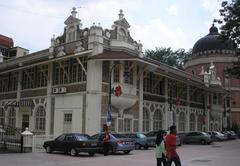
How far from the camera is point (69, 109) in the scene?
35312 mm

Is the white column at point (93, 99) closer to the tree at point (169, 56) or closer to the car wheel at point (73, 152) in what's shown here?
the car wheel at point (73, 152)

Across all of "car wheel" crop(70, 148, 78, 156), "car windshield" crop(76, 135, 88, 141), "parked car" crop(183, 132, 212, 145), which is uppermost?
"car windshield" crop(76, 135, 88, 141)

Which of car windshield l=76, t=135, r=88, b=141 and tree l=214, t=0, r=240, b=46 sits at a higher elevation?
tree l=214, t=0, r=240, b=46

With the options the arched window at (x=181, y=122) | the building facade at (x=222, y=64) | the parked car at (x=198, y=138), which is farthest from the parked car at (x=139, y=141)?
the building facade at (x=222, y=64)

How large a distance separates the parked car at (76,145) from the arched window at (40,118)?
13.9 metres

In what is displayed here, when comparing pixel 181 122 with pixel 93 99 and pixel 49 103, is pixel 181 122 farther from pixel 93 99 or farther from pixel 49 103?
pixel 93 99

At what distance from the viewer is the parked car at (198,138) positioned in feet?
135

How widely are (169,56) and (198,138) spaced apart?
39.9 m

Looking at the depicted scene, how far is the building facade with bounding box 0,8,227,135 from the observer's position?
33.7m

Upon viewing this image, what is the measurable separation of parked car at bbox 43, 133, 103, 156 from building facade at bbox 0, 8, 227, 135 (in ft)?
27.3

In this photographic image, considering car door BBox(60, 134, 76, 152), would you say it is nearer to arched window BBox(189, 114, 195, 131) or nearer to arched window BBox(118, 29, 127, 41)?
arched window BBox(118, 29, 127, 41)

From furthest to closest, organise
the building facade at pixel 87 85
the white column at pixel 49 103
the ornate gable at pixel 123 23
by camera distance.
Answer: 1. the white column at pixel 49 103
2. the ornate gable at pixel 123 23
3. the building facade at pixel 87 85

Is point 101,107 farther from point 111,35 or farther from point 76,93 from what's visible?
point 111,35

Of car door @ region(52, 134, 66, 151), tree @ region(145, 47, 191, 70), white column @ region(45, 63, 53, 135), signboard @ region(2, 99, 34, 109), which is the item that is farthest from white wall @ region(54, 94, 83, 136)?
tree @ region(145, 47, 191, 70)
